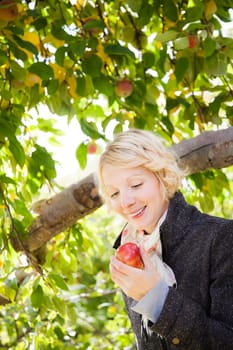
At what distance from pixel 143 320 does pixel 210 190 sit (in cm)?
92

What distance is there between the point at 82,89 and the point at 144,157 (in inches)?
23.2

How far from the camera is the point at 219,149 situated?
68.3 inches

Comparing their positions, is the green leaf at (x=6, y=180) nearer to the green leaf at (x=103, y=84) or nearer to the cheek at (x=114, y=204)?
the green leaf at (x=103, y=84)

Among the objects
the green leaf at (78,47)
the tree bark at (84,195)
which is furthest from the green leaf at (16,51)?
the tree bark at (84,195)

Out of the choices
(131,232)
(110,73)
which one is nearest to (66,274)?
(110,73)

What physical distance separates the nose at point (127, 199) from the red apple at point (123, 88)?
2.11 feet

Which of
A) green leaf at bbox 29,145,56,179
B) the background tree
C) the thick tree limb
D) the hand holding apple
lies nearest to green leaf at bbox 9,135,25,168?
the background tree

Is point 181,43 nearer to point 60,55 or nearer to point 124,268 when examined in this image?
point 60,55

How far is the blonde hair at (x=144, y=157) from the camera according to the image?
129 cm

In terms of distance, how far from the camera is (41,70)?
1.69 meters

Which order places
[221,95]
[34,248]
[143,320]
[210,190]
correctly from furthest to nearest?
[210,190]
[34,248]
[221,95]
[143,320]

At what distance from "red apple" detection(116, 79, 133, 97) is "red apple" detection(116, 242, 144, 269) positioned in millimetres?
717

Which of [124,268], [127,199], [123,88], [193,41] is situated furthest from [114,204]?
[123,88]

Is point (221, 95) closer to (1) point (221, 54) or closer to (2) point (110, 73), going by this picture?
(1) point (221, 54)
